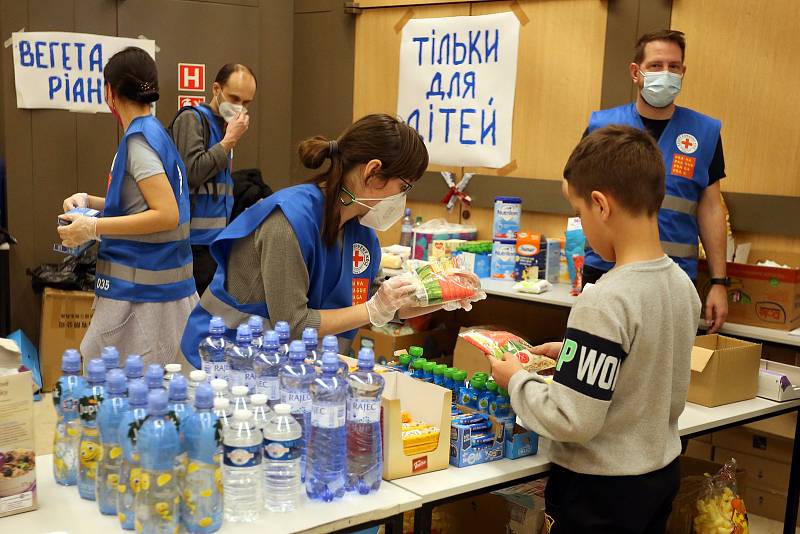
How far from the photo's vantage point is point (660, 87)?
3.31m

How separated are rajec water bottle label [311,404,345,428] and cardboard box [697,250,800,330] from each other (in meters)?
2.38

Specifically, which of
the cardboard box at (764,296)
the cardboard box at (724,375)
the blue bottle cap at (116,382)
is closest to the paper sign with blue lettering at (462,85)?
the cardboard box at (764,296)

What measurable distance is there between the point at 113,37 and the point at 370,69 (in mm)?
1677

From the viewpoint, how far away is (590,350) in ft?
5.70

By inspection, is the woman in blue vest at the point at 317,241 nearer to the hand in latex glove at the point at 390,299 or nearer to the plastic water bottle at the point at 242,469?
Answer: the hand in latex glove at the point at 390,299

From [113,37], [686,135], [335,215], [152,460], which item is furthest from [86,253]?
[152,460]

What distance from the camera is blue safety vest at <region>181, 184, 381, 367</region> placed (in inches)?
87.3

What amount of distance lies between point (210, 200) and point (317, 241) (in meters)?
2.34

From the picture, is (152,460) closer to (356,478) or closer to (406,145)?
(356,478)

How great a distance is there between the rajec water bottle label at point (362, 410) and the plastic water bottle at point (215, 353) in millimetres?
351

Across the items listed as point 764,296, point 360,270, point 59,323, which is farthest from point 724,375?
point 59,323

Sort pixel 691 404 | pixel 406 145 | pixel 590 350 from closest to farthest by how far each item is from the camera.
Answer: pixel 590 350, pixel 406 145, pixel 691 404

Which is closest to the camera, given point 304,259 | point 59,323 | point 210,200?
point 304,259

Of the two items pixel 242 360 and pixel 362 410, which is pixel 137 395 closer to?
pixel 242 360
